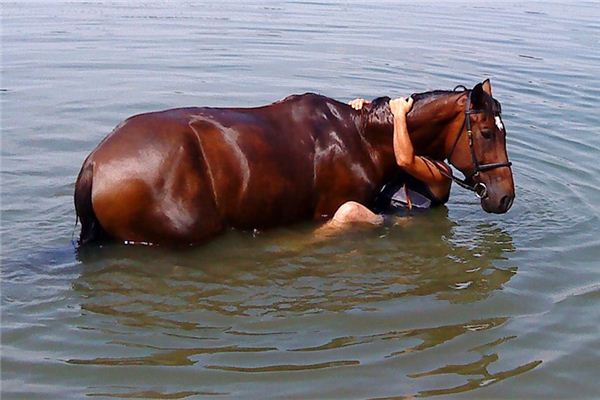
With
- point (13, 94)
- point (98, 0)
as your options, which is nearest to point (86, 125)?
point (13, 94)

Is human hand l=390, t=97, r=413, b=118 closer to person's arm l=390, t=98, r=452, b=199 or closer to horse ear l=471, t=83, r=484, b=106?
person's arm l=390, t=98, r=452, b=199

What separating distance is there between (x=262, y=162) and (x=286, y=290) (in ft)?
3.40

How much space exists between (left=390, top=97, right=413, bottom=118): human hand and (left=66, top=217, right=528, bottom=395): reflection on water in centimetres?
94

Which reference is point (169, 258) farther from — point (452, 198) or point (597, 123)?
point (597, 123)

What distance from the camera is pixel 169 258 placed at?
5762 mm

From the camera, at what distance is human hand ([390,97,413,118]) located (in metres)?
6.38

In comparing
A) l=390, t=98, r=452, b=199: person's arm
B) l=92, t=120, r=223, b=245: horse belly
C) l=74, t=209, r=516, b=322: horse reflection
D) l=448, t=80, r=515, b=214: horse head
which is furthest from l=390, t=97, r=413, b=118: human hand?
l=92, t=120, r=223, b=245: horse belly

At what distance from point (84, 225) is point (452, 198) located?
138 inches

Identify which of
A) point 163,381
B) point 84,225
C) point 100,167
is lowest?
point 163,381

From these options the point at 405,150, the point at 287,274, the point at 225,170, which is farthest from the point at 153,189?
the point at 405,150

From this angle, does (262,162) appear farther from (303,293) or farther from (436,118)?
(436,118)

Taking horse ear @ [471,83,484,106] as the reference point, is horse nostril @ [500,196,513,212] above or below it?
below

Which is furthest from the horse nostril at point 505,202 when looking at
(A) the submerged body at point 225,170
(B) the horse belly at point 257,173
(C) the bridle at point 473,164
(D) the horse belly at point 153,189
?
(D) the horse belly at point 153,189

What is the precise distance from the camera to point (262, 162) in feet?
19.7
